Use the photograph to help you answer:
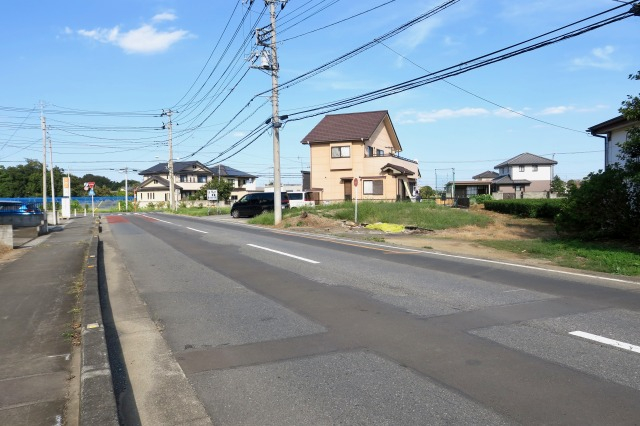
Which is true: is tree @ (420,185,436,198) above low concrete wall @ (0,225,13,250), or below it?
above

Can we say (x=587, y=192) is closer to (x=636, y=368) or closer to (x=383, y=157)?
(x=636, y=368)

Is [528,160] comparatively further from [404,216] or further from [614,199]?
[614,199]

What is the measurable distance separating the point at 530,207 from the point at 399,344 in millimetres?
27282

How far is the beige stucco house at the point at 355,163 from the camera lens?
43688 millimetres

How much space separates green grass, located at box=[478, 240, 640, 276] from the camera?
35.8 feet

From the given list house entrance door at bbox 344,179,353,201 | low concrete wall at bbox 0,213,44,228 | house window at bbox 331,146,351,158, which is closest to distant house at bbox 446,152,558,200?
house entrance door at bbox 344,179,353,201

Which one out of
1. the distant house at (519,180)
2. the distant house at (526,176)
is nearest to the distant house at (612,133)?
the distant house at (519,180)

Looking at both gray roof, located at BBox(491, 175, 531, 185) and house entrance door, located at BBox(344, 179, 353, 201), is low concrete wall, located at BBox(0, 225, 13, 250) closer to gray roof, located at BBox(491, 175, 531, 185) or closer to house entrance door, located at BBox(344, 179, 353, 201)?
house entrance door, located at BBox(344, 179, 353, 201)

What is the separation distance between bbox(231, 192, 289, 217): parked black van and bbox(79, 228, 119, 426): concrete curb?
3067 centimetres

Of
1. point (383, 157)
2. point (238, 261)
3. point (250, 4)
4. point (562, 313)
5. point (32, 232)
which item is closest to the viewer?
point (562, 313)

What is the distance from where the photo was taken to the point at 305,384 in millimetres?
4371

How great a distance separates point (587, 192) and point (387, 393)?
13263 millimetres

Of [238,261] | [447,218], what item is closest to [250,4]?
[447,218]

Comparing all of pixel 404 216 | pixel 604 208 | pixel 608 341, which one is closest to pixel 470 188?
pixel 404 216
